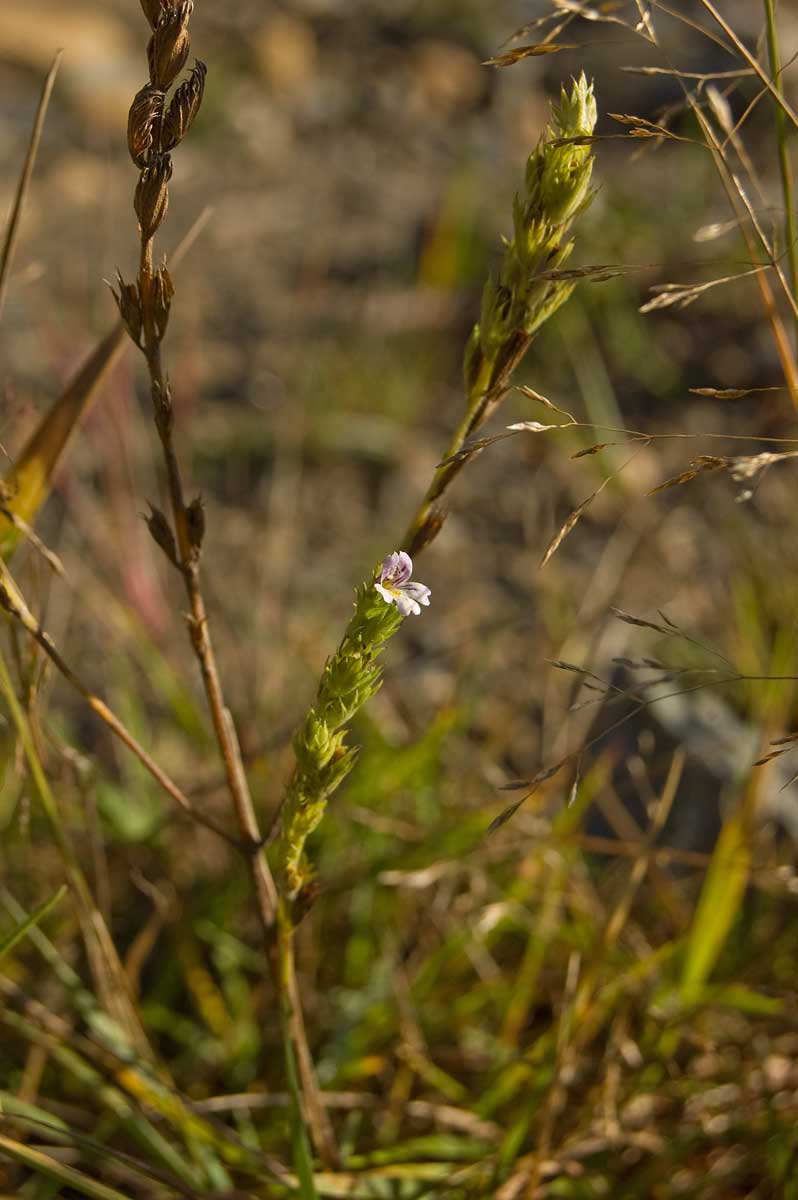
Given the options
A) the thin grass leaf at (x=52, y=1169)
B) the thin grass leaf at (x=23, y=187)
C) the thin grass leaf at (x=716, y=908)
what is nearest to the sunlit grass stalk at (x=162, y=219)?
the thin grass leaf at (x=23, y=187)

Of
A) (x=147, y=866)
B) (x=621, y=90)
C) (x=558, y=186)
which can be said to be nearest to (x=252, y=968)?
(x=147, y=866)

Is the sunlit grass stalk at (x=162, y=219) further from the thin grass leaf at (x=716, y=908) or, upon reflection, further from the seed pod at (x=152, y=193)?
the thin grass leaf at (x=716, y=908)

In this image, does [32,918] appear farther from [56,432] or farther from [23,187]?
[23,187]

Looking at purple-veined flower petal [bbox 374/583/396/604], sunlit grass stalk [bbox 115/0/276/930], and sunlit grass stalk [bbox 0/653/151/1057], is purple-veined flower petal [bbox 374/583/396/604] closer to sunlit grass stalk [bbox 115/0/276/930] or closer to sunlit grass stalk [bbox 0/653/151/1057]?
sunlit grass stalk [bbox 115/0/276/930]

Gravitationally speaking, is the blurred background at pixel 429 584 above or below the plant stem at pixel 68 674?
below

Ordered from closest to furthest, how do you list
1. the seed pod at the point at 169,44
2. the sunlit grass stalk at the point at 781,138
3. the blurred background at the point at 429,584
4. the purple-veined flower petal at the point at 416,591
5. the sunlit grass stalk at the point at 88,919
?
the seed pod at the point at 169,44
the purple-veined flower petal at the point at 416,591
the sunlit grass stalk at the point at 781,138
the sunlit grass stalk at the point at 88,919
the blurred background at the point at 429,584

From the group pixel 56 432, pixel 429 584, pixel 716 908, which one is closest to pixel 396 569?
pixel 56 432
